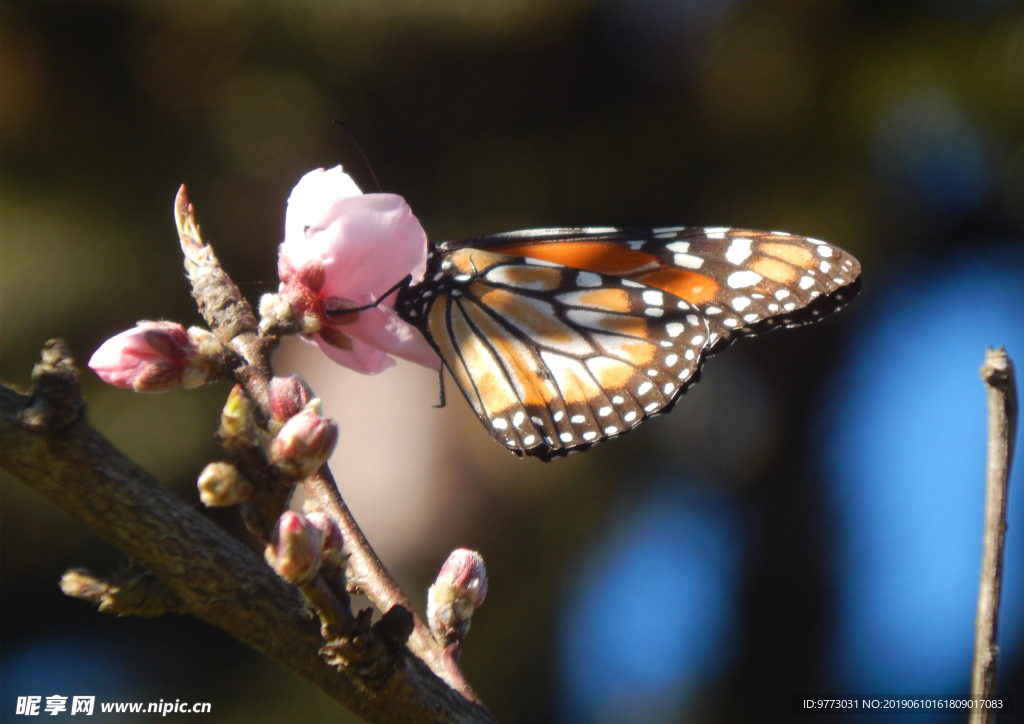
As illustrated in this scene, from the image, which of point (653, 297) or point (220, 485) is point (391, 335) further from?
point (653, 297)

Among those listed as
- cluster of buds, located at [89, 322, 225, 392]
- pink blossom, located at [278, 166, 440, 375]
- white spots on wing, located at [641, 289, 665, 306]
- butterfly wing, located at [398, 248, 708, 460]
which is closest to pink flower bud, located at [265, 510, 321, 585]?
cluster of buds, located at [89, 322, 225, 392]

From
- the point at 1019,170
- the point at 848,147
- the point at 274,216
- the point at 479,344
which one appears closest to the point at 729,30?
the point at 848,147

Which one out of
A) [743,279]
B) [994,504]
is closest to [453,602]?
[994,504]

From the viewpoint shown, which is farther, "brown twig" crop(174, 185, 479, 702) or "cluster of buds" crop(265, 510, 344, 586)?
"brown twig" crop(174, 185, 479, 702)

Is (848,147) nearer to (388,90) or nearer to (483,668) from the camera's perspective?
(388,90)

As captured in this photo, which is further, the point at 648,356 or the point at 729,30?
the point at 729,30

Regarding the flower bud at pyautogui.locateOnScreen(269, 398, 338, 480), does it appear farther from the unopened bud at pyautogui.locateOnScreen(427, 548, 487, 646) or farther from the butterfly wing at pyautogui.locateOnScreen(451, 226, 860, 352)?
the butterfly wing at pyautogui.locateOnScreen(451, 226, 860, 352)

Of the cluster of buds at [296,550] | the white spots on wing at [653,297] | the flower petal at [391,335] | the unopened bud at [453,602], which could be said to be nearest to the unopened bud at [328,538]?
the cluster of buds at [296,550]
